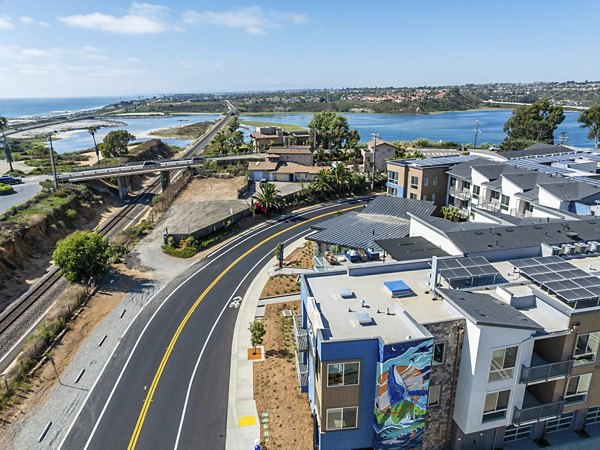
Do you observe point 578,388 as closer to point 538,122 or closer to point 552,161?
point 552,161

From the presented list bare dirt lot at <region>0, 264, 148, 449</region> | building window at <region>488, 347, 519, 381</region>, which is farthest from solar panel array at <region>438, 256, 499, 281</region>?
bare dirt lot at <region>0, 264, 148, 449</region>

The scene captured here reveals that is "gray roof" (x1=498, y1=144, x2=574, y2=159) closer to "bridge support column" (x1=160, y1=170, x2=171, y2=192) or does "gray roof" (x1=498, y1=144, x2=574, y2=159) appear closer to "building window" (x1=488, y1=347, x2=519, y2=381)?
"building window" (x1=488, y1=347, x2=519, y2=381)

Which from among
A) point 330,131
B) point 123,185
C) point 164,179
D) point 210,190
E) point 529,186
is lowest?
point 210,190

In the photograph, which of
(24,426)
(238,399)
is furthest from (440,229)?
(24,426)

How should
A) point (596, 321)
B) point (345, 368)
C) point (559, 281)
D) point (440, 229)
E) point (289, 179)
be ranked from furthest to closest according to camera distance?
point (289, 179)
point (440, 229)
point (559, 281)
point (596, 321)
point (345, 368)

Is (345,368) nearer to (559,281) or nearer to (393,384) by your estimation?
(393,384)

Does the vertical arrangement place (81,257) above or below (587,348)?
below

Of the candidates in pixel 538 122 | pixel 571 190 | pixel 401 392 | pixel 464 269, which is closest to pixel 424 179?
pixel 571 190
